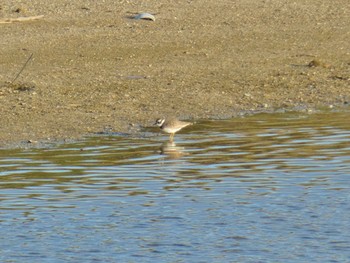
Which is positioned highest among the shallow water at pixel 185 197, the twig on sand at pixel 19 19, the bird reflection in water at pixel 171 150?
the twig on sand at pixel 19 19

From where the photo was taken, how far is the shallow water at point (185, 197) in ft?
24.6

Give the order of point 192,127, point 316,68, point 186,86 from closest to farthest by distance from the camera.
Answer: point 192,127
point 186,86
point 316,68

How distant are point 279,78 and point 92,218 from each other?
6.99 metres

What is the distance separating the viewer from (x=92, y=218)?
→ 324 inches

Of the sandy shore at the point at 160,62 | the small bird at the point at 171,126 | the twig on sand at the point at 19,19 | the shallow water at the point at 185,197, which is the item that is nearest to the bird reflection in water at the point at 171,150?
the shallow water at the point at 185,197

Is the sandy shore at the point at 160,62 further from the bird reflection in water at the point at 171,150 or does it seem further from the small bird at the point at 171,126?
the bird reflection in water at the point at 171,150

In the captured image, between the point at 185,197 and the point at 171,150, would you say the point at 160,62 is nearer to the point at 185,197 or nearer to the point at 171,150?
the point at 171,150

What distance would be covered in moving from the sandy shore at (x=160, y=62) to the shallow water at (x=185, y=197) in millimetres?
1157

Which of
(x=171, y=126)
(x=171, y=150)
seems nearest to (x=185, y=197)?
(x=171, y=150)

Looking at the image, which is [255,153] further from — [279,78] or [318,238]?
[279,78]

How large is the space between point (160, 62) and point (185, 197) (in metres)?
6.80

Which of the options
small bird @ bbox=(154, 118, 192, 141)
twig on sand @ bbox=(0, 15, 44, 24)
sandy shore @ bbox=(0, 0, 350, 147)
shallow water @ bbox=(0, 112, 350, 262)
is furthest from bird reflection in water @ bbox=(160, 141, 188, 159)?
twig on sand @ bbox=(0, 15, 44, 24)

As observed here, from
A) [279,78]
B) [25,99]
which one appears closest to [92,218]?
[25,99]

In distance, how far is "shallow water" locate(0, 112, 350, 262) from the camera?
24.6 feet
